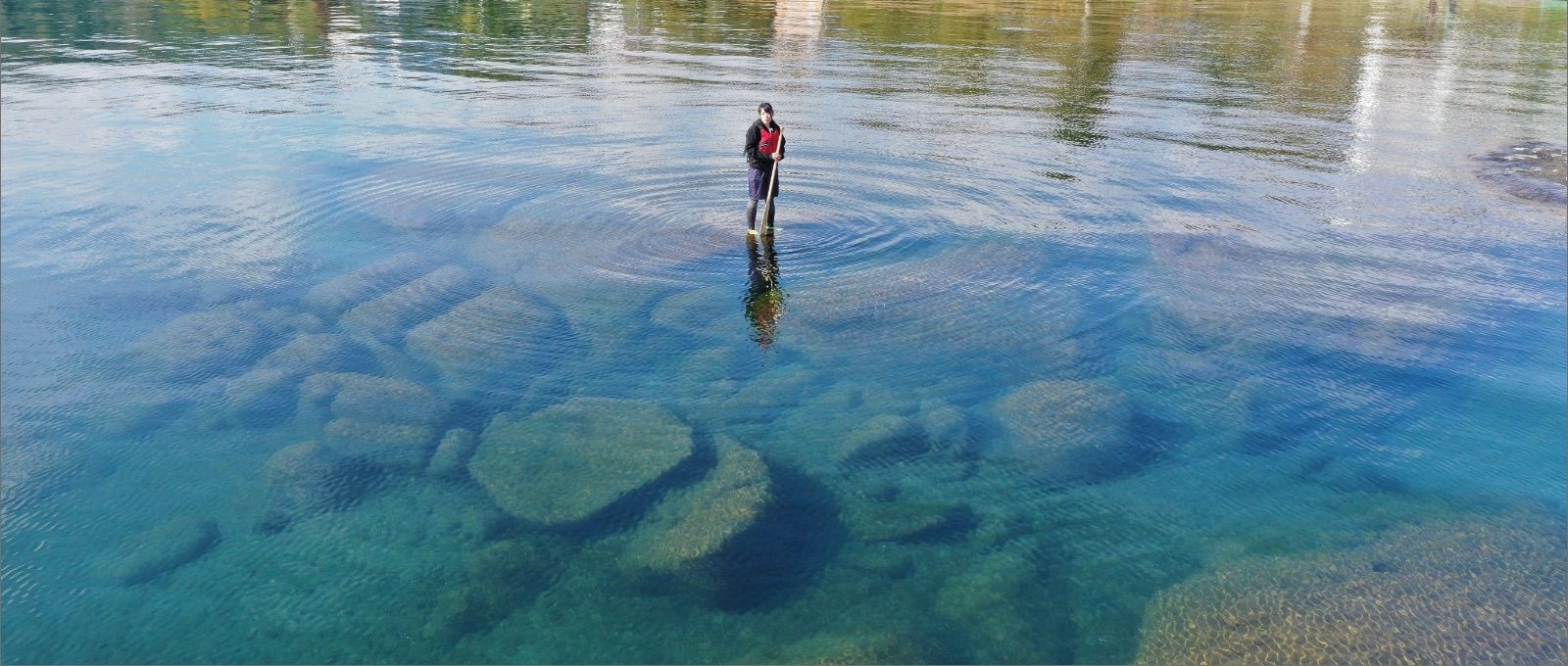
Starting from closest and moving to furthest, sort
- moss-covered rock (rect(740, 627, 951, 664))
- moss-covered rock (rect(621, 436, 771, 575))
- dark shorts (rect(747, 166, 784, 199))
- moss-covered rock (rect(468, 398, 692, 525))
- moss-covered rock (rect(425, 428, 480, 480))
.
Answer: moss-covered rock (rect(740, 627, 951, 664)) → moss-covered rock (rect(621, 436, 771, 575)) → moss-covered rock (rect(468, 398, 692, 525)) → moss-covered rock (rect(425, 428, 480, 480)) → dark shorts (rect(747, 166, 784, 199))

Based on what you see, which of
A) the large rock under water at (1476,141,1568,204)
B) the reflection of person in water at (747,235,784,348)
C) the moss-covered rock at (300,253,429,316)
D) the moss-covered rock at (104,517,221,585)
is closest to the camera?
the moss-covered rock at (104,517,221,585)

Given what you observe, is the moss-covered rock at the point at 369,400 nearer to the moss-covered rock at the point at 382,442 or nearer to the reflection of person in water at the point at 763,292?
the moss-covered rock at the point at 382,442

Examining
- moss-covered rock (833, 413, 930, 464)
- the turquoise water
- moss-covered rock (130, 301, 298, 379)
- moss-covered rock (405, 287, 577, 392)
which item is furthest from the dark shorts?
moss-covered rock (130, 301, 298, 379)

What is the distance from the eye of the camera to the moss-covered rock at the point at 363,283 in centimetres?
1633

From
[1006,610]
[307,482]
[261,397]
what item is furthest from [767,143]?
[1006,610]

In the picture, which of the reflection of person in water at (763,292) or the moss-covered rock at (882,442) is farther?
the reflection of person in water at (763,292)

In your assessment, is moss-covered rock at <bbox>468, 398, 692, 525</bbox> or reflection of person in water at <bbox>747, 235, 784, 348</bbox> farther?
reflection of person in water at <bbox>747, 235, 784, 348</bbox>

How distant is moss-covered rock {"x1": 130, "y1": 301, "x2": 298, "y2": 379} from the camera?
560 inches

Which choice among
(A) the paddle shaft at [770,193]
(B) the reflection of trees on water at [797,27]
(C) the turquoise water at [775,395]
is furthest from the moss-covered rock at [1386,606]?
(B) the reflection of trees on water at [797,27]

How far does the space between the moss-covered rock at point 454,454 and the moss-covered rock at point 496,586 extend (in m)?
1.59

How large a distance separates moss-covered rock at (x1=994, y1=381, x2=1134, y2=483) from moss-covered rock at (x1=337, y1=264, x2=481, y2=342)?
8.65m

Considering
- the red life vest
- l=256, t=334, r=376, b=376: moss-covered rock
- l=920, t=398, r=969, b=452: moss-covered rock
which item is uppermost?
the red life vest

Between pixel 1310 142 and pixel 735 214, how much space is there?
18.1 m

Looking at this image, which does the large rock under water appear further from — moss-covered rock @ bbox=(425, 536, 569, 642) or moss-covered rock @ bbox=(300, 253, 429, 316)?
moss-covered rock @ bbox=(300, 253, 429, 316)
